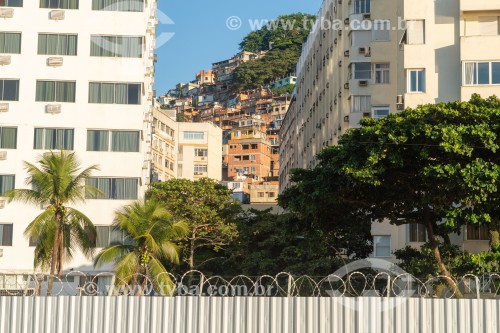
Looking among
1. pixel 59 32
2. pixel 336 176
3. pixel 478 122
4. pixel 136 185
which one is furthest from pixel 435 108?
pixel 59 32

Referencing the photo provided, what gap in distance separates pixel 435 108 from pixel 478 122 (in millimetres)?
1696

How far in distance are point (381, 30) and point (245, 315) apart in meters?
43.1

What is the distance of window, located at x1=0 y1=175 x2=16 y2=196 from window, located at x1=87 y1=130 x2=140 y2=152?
5.22 m

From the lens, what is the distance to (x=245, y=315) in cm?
1769

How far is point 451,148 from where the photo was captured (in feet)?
109

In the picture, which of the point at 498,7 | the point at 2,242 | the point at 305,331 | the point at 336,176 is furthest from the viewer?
the point at 2,242

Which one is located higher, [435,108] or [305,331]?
[435,108]

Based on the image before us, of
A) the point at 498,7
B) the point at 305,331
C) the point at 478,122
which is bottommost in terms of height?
the point at 305,331

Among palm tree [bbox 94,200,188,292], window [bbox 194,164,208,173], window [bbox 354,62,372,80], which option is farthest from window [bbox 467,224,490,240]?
window [bbox 194,164,208,173]

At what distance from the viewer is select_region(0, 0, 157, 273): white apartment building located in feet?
188

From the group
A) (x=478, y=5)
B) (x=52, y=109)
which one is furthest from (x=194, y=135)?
(x=478, y=5)

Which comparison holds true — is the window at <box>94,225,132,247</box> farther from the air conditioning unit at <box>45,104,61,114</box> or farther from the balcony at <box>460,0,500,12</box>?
the balcony at <box>460,0,500,12</box>

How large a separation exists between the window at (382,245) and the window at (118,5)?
2149cm

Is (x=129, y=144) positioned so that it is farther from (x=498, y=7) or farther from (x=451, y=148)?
(x=451, y=148)
